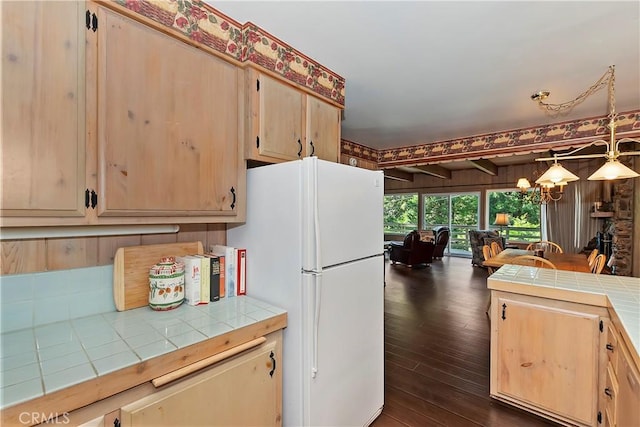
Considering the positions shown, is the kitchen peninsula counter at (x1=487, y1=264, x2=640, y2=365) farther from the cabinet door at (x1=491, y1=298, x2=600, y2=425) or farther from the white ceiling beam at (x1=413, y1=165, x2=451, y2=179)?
the white ceiling beam at (x1=413, y1=165, x2=451, y2=179)

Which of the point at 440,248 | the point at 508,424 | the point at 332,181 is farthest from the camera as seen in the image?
the point at 440,248

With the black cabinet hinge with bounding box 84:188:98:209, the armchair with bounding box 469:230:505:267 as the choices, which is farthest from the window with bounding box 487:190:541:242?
A: the black cabinet hinge with bounding box 84:188:98:209

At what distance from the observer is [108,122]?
4.02 feet

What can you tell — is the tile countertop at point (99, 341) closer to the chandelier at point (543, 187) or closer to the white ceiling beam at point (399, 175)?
the chandelier at point (543, 187)

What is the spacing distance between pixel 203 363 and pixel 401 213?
9.50 m

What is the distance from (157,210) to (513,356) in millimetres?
2404

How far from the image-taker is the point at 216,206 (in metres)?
1.61

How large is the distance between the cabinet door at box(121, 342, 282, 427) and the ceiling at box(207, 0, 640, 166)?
179cm

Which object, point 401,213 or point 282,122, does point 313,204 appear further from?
point 401,213

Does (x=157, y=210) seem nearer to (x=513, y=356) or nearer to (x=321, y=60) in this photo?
(x=321, y=60)

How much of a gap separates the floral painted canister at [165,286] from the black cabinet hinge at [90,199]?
1.53 ft

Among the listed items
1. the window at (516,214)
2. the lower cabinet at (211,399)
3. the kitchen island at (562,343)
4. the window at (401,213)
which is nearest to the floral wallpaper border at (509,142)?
the kitchen island at (562,343)

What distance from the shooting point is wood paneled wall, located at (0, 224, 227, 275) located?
4.10 feet

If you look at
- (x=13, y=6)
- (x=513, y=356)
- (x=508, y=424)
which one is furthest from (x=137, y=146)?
(x=508, y=424)
